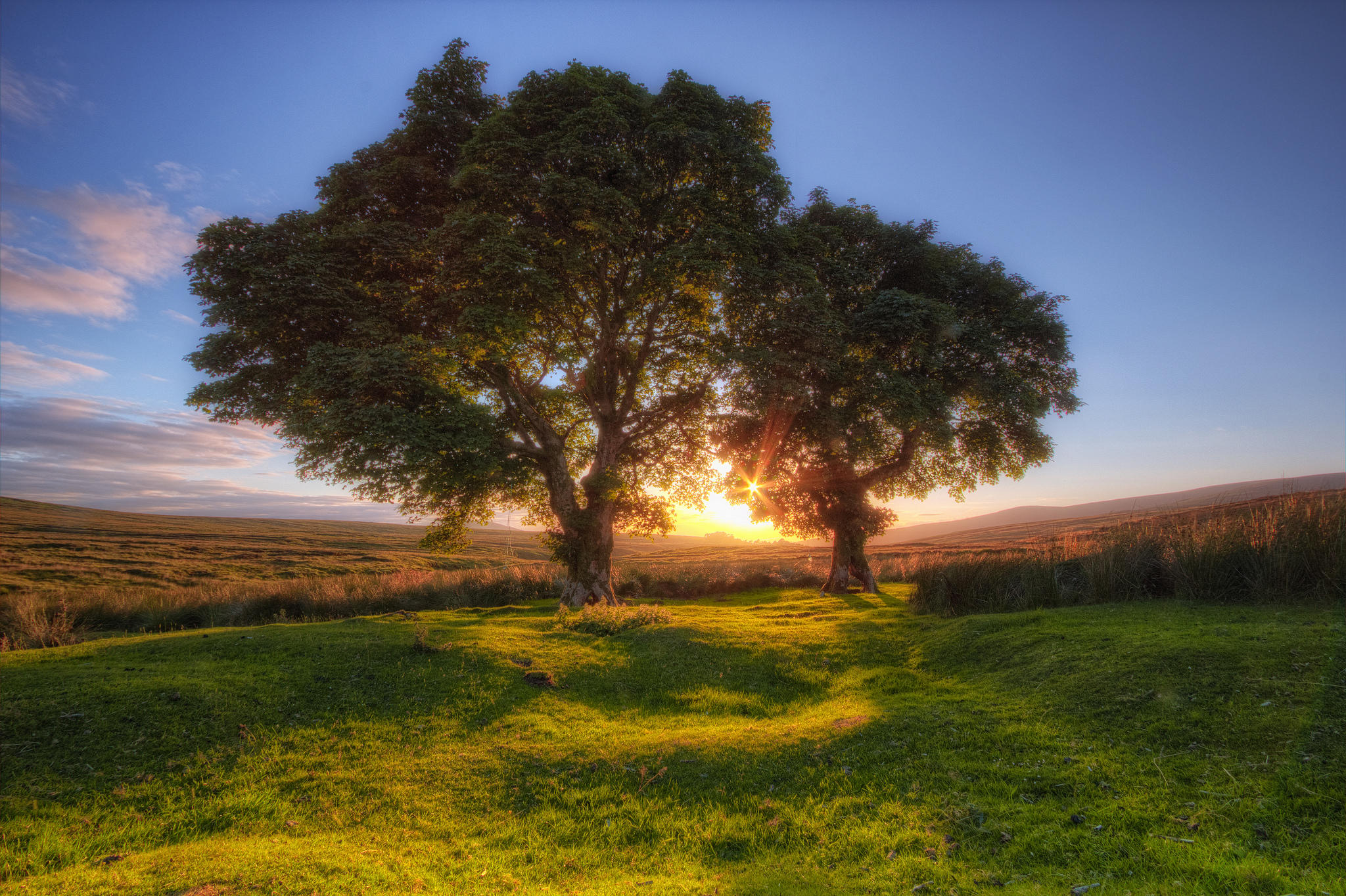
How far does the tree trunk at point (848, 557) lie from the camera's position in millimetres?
25016

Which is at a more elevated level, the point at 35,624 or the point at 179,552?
the point at 35,624

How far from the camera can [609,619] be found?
15188 millimetres

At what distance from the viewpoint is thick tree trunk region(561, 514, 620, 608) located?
819 inches

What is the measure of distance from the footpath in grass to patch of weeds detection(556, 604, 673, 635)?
11.5 ft

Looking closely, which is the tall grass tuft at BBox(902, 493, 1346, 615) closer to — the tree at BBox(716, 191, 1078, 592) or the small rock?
the tree at BBox(716, 191, 1078, 592)

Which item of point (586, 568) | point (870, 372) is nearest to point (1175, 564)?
point (870, 372)

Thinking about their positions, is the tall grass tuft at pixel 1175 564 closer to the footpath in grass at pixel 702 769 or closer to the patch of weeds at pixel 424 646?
the footpath in grass at pixel 702 769

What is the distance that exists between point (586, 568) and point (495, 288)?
1088cm

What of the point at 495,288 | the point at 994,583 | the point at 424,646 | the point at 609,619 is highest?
the point at 495,288

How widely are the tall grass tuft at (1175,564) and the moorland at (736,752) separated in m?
0.06

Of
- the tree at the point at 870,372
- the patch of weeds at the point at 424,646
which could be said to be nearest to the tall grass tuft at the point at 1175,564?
the tree at the point at 870,372

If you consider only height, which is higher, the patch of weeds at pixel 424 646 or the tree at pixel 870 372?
the tree at pixel 870 372

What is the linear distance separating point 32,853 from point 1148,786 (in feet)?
35.6

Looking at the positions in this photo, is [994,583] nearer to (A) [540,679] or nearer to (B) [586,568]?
(A) [540,679]
